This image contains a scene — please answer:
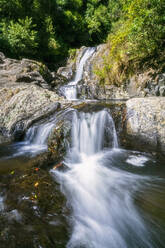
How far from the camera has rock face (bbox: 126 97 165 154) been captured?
383cm

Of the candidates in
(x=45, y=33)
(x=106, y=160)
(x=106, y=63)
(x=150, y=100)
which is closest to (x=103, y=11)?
(x=45, y=33)

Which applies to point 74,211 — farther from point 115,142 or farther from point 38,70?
point 38,70

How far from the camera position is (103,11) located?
1947 cm

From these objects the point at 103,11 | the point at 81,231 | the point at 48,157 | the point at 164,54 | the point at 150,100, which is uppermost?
the point at 103,11

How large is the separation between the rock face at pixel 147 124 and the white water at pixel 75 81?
5362mm

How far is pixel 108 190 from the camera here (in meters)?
2.89

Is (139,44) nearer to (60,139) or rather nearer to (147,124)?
(147,124)

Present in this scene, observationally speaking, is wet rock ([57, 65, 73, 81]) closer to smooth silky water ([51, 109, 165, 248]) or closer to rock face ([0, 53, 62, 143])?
rock face ([0, 53, 62, 143])

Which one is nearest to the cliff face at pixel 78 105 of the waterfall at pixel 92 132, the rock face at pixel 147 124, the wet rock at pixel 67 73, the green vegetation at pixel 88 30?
the rock face at pixel 147 124

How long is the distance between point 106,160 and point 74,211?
2015 mm

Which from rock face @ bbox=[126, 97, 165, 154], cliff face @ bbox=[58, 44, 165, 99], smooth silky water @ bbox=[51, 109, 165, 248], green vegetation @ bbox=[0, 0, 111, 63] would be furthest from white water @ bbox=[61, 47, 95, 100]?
rock face @ bbox=[126, 97, 165, 154]

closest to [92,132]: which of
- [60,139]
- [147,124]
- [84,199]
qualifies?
[60,139]

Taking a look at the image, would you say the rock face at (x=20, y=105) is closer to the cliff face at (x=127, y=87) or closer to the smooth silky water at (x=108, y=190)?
the smooth silky water at (x=108, y=190)

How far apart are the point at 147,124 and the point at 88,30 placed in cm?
2063
